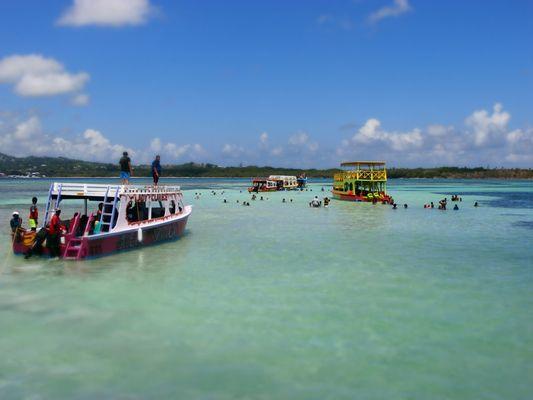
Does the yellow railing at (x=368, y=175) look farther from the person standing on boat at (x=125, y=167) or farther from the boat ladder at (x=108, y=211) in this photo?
the boat ladder at (x=108, y=211)

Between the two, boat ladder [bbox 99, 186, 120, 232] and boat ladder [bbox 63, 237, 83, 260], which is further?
boat ladder [bbox 99, 186, 120, 232]

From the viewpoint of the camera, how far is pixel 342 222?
127 ft

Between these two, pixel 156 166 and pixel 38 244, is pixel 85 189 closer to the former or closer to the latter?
pixel 38 244

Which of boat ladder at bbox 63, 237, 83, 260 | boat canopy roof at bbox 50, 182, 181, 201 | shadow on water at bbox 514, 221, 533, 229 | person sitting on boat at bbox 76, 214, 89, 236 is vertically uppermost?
boat canopy roof at bbox 50, 182, 181, 201

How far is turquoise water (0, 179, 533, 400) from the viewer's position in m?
9.28

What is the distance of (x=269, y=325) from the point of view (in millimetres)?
12672

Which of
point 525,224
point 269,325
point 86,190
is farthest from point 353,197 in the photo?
point 269,325

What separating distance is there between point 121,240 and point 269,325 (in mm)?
11602

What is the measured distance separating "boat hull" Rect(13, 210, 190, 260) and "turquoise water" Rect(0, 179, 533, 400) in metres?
0.58

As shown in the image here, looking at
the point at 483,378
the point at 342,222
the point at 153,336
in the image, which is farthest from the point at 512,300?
the point at 342,222

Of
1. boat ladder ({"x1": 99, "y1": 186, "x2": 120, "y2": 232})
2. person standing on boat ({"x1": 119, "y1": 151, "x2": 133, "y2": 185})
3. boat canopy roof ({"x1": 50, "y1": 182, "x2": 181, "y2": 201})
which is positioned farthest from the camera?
person standing on boat ({"x1": 119, "y1": 151, "x2": 133, "y2": 185})

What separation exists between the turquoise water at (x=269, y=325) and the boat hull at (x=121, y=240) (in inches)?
23.0

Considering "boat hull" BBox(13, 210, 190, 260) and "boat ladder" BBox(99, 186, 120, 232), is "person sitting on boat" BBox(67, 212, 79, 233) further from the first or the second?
"boat ladder" BBox(99, 186, 120, 232)

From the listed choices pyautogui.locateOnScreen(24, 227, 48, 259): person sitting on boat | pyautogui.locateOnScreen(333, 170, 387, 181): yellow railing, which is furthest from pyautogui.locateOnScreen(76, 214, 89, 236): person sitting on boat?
pyautogui.locateOnScreen(333, 170, 387, 181): yellow railing
